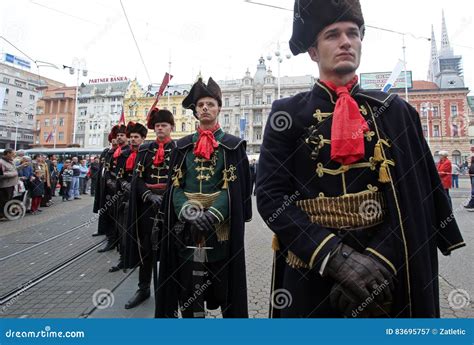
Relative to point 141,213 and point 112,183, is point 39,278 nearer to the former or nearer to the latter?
point 141,213

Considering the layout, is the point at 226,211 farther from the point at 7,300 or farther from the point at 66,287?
the point at 7,300

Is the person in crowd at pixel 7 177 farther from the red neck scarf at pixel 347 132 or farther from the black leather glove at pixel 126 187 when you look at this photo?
the red neck scarf at pixel 347 132

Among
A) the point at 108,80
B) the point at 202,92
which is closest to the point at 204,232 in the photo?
the point at 202,92

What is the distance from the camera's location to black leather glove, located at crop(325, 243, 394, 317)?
4.16 feet

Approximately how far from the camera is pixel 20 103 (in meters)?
56.8

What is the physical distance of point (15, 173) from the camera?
9523mm

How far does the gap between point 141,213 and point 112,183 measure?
99.2 inches

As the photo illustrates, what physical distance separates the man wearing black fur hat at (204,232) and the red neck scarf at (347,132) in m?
1.39

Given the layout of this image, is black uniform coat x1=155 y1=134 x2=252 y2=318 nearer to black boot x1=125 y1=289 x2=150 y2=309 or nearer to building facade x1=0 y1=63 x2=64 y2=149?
black boot x1=125 y1=289 x2=150 y2=309

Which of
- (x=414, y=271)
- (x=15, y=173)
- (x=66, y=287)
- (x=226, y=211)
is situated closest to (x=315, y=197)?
(x=414, y=271)

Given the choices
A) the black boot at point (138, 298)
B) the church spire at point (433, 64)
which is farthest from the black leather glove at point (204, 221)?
the church spire at point (433, 64)

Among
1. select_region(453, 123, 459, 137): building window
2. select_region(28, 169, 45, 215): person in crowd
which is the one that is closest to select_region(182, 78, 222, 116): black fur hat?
select_region(28, 169, 45, 215): person in crowd

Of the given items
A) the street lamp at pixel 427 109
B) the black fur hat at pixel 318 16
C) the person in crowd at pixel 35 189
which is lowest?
the person in crowd at pixel 35 189

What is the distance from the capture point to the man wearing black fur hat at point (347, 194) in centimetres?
134
